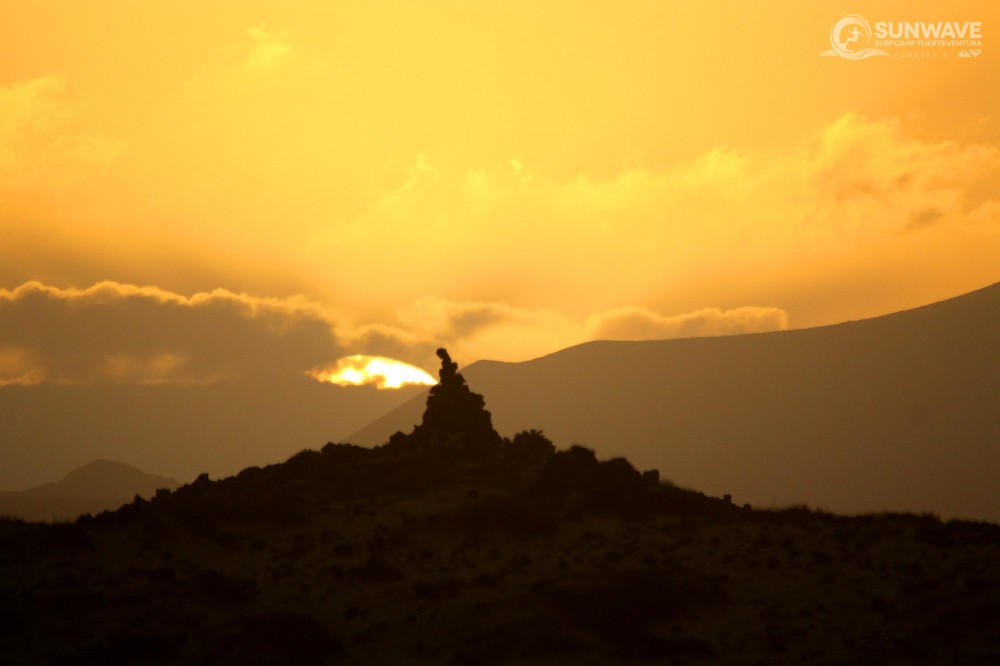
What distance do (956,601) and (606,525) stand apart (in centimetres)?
2013

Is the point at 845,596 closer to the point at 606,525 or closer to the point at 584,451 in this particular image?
the point at 606,525

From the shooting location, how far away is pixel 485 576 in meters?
49.7

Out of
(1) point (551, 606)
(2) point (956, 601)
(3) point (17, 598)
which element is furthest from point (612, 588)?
(3) point (17, 598)

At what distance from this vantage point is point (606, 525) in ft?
188

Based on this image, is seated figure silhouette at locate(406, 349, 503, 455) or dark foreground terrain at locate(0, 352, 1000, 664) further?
seated figure silhouette at locate(406, 349, 503, 455)

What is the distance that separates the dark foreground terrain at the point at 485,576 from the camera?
4147cm

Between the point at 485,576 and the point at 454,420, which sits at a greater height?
the point at 454,420

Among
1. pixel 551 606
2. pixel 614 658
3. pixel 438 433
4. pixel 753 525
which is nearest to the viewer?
pixel 614 658

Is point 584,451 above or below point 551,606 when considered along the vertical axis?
above

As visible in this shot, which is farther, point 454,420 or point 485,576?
point 454,420

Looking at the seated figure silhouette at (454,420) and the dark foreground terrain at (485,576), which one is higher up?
the seated figure silhouette at (454,420)

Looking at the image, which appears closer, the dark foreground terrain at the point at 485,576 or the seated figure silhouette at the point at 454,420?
the dark foreground terrain at the point at 485,576

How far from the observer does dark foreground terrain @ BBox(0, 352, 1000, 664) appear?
4147cm

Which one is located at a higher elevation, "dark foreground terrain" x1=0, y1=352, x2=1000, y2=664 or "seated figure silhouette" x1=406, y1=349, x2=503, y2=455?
"seated figure silhouette" x1=406, y1=349, x2=503, y2=455
